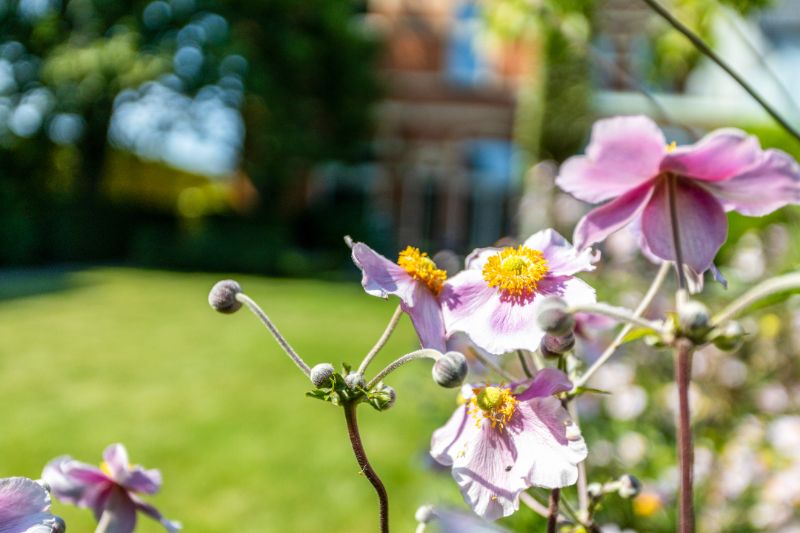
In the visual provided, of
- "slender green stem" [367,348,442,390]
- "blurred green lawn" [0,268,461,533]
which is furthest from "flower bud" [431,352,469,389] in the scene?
"blurred green lawn" [0,268,461,533]

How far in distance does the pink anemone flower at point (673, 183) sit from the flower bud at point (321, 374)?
0.19m

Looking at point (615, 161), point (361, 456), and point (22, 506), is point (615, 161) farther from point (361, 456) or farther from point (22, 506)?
point (22, 506)

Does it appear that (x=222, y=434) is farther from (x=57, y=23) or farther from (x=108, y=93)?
(x=57, y=23)

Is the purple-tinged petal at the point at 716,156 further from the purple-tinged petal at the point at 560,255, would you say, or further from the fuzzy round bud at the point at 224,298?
the fuzzy round bud at the point at 224,298

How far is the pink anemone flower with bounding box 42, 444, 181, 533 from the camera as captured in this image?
1.85 feet

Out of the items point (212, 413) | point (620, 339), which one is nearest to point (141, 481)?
point (620, 339)

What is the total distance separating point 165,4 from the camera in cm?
1410

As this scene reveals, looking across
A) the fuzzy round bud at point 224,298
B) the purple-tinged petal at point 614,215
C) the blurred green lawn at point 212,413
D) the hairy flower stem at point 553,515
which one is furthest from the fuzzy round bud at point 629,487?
the blurred green lawn at point 212,413

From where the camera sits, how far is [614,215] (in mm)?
503

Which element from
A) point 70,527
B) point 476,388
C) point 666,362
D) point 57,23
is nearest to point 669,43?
point 666,362

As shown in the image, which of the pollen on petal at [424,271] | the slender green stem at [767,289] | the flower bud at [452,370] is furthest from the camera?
the pollen on petal at [424,271]

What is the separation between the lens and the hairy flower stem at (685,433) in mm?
395

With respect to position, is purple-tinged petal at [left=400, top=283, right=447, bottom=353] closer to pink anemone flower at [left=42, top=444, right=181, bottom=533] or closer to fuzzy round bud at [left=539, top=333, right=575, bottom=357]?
fuzzy round bud at [left=539, top=333, right=575, bottom=357]

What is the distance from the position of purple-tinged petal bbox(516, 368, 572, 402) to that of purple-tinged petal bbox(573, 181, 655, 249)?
10cm
